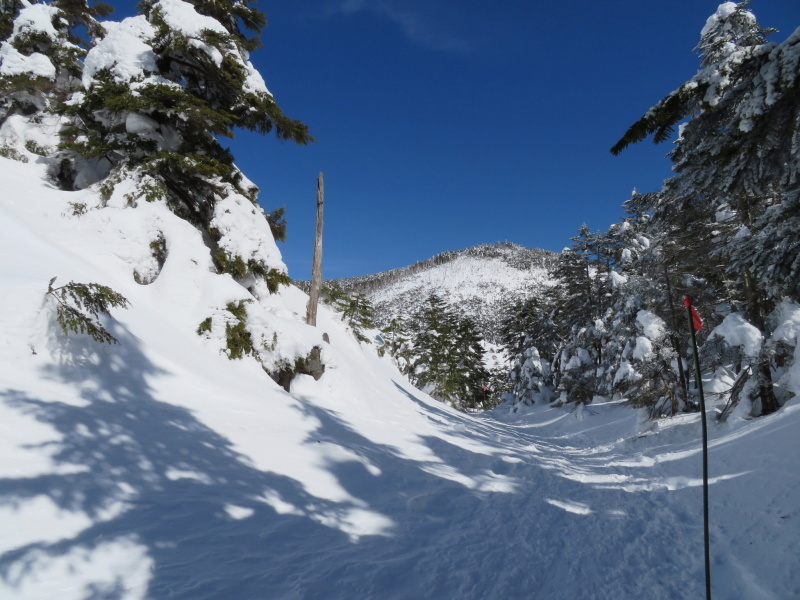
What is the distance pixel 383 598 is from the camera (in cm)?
382

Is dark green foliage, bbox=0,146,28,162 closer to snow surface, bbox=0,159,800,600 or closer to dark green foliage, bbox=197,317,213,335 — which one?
snow surface, bbox=0,159,800,600

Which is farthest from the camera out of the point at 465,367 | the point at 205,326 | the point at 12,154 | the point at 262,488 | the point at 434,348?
the point at 465,367

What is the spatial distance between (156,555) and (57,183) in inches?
636

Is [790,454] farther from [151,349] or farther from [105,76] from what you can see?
[105,76]

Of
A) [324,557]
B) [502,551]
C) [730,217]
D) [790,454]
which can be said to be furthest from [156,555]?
[730,217]

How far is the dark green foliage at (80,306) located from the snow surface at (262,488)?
23 cm

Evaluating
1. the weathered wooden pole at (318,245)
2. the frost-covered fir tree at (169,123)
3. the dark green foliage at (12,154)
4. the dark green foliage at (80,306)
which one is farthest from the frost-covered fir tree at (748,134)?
the dark green foliage at (12,154)

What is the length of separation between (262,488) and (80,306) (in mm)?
4591

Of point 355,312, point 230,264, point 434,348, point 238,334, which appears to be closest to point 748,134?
point 238,334

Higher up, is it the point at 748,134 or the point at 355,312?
the point at 355,312

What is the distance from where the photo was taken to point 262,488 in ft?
18.1

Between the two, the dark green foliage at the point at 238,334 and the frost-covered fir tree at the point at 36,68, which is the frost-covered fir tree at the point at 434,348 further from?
the frost-covered fir tree at the point at 36,68

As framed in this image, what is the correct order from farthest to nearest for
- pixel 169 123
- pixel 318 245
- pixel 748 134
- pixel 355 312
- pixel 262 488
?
pixel 355 312 < pixel 318 245 < pixel 169 123 < pixel 262 488 < pixel 748 134

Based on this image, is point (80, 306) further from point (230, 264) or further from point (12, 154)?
point (12, 154)
